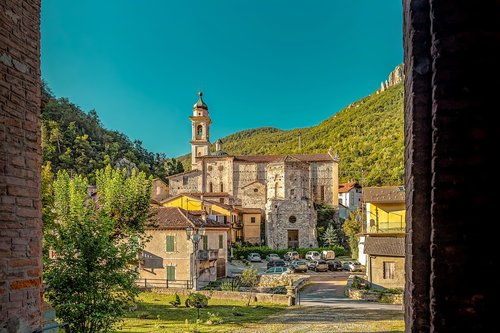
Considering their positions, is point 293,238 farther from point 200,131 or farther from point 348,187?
point 200,131

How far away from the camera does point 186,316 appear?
1933 centimetres

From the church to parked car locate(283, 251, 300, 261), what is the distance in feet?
27.6

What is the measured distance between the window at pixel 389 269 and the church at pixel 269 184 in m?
32.8

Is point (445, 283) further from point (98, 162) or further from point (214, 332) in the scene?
point (98, 162)

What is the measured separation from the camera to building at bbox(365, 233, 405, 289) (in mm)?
25219

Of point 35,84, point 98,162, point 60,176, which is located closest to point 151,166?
point 98,162

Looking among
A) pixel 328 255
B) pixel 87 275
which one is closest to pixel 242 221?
pixel 328 255

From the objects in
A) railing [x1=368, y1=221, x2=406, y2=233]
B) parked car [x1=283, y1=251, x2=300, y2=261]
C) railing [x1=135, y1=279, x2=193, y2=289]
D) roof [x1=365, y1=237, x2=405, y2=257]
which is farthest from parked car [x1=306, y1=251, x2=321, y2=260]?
railing [x1=135, y1=279, x2=193, y2=289]

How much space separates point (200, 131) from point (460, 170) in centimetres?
7322

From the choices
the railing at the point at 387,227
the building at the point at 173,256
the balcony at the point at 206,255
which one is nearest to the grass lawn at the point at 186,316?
the building at the point at 173,256

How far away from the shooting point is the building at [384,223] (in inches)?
1017

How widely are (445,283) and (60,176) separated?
58.7 feet

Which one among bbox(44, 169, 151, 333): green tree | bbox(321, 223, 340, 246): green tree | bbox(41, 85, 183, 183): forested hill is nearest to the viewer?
bbox(44, 169, 151, 333): green tree

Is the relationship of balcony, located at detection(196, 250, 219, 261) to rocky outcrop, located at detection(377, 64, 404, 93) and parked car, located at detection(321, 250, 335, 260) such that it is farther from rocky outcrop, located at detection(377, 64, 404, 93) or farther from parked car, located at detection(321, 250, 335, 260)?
rocky outcrop, located at detection(377, 64, 404, 93)
